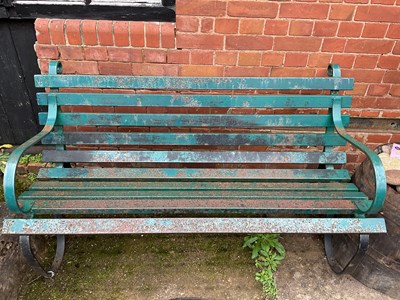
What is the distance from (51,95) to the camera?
215 cm

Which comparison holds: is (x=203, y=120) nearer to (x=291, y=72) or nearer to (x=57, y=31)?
(x=291, y=72)

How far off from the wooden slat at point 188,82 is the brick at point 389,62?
37 cm

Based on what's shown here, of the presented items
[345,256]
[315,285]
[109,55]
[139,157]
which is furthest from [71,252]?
[345,256]

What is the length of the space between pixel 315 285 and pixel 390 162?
1.01 metres

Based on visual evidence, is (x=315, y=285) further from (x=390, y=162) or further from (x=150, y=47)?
(x=150, y=47)

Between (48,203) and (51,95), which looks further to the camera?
(51,95)

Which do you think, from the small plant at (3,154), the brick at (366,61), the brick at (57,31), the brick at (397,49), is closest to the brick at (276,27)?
the brick at (366,61)

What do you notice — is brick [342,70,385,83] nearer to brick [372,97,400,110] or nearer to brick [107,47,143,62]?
brick [372,97,400,110]

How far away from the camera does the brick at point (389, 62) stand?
2.39 meters

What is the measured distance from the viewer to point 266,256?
2.30 m

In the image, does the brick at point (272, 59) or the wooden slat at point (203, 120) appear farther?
the brick at point (272, 59)

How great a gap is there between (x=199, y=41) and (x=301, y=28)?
660 mm

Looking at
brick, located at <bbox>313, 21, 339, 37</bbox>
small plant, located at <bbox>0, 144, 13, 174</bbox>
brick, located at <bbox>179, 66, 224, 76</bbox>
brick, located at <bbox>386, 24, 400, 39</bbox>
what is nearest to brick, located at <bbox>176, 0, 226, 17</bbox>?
brick, located at <bbox>179, 66, 224, 76</bbox>

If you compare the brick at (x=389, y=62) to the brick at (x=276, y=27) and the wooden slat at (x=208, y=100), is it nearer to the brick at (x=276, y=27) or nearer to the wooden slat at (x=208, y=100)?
the wooden slat at (x=208, y=100)
